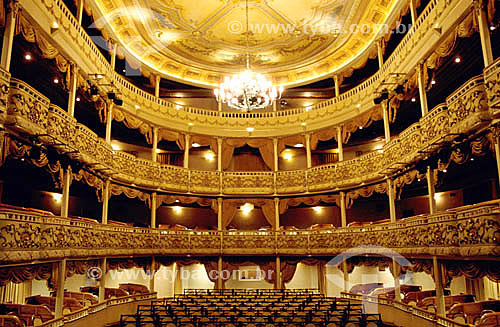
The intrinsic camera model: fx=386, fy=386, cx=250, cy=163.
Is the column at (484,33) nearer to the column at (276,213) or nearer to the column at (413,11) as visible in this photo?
the column at (413,11)

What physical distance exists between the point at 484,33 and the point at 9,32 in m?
11.8

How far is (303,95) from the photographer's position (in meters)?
24.5

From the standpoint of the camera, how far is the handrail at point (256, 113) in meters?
12.5

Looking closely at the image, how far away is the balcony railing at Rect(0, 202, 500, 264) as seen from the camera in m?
9.27

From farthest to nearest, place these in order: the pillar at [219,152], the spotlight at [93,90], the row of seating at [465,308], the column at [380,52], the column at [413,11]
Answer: the pillar at [219,152], the column at [380,52], the spotlight at [93,90], the column at [413,11], the row of seating at [465,308]

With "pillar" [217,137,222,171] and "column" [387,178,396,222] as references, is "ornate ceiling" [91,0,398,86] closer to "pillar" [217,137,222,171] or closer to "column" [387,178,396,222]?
"pillar" [217,137,222,171]

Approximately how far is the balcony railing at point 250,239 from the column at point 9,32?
11.8ft

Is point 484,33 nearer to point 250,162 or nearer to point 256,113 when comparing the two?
point 256,113

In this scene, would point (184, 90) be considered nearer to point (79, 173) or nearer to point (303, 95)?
point (303, 95)

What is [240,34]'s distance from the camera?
19672 mm

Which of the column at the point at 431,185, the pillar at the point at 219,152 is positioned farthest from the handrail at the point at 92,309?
the column at the point at 431,185

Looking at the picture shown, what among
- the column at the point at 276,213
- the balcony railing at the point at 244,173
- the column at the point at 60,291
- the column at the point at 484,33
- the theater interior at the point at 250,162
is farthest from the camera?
the column at the point at 276,213

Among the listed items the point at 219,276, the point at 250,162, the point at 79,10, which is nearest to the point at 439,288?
the point at 219,276

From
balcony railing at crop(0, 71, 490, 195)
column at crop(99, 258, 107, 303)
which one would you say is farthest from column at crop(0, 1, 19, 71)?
column at crop(99, 258, 107, 303)
